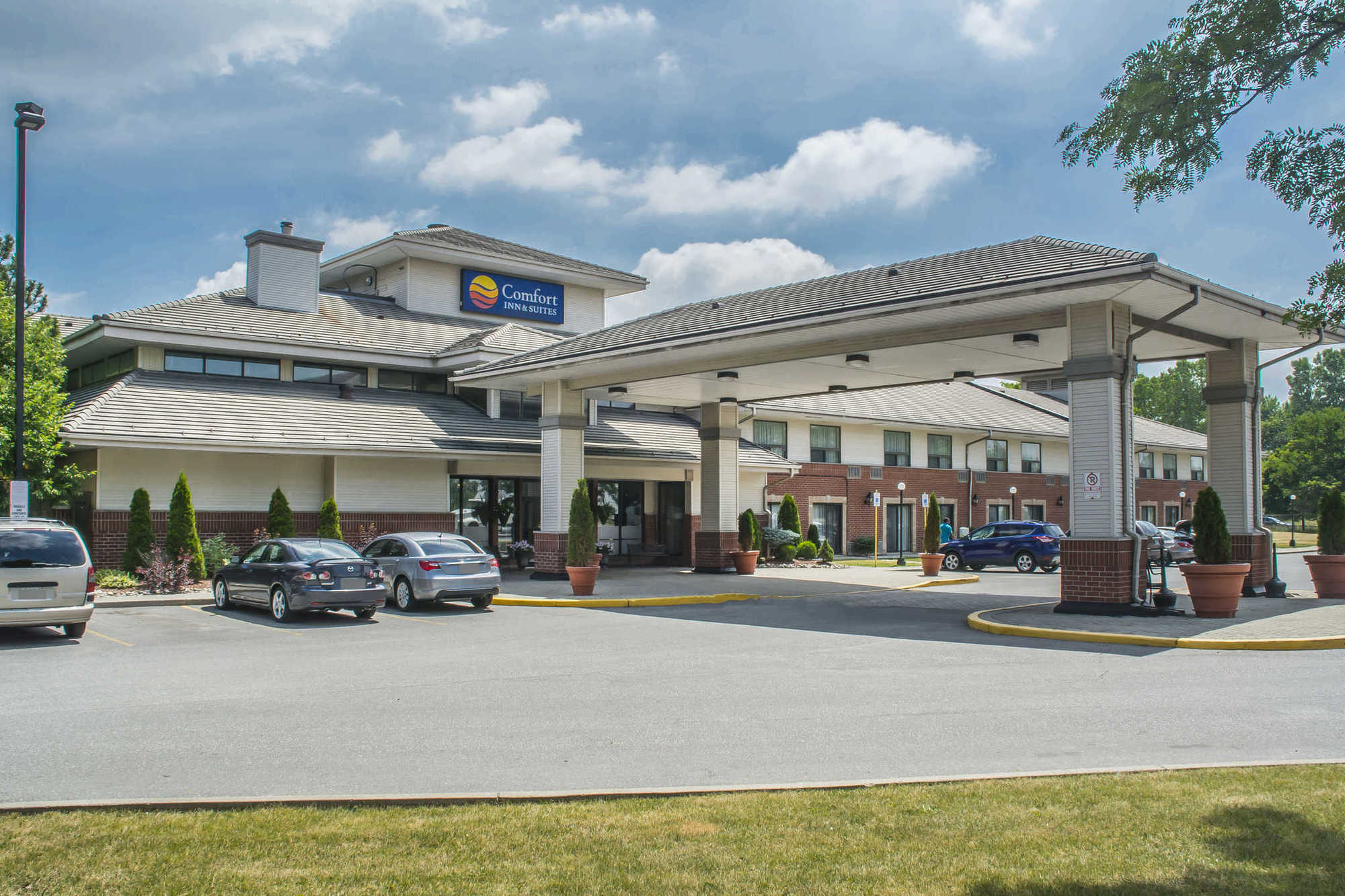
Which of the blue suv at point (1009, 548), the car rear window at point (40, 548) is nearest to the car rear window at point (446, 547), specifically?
the car rear window at point (40, 548)

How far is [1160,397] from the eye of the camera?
407ft

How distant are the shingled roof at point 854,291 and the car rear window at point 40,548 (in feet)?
36.3

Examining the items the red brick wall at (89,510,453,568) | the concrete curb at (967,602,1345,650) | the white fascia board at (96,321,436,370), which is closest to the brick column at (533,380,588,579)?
the red brick wall at (89,510,453,568)

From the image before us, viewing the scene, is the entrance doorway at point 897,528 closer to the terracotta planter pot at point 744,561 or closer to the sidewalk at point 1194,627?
the terracotta planter pot at point 744,561

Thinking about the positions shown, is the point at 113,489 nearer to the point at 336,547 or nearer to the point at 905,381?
the point at 336,547

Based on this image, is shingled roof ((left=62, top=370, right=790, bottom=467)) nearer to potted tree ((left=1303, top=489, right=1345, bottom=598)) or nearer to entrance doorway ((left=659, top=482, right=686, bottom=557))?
entrance doorway ((left=659, top=482, right=686, bottom=557))

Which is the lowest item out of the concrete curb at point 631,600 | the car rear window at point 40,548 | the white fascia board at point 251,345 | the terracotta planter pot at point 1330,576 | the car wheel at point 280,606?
the concrete curb at point 631,600

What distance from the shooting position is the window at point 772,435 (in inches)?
1458

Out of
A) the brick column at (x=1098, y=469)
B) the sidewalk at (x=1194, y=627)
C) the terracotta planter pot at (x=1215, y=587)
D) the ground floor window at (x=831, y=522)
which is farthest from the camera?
the ground floor window at (x=831, y=522)

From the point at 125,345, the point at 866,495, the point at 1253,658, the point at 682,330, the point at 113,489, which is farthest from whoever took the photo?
the point at 866,495

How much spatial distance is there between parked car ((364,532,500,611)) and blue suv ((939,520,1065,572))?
59.3 feet

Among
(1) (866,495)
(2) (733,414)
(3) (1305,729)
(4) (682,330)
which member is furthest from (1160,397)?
(3) (1305,729)

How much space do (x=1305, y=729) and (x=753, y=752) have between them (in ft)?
13.9

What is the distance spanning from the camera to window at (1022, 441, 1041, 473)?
46.1 metres
